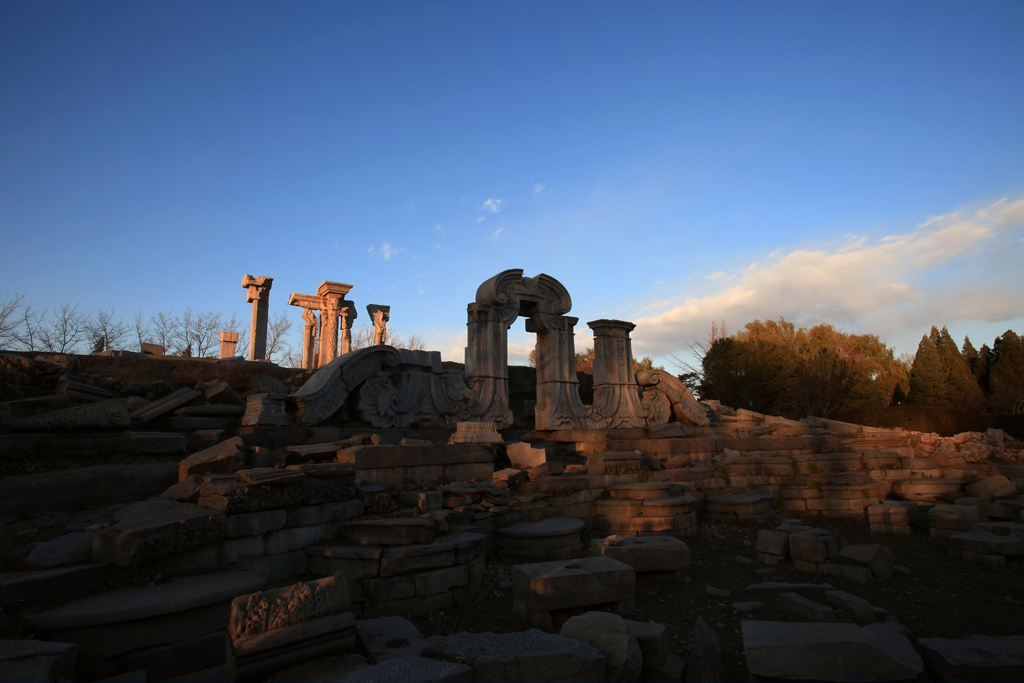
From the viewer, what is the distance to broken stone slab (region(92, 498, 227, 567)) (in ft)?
11.9

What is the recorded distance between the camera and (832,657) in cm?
306

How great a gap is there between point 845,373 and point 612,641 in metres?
21.2

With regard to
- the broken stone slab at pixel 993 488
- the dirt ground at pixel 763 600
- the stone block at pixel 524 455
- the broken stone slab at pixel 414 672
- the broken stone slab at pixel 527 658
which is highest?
the stone block at pixel 524 455

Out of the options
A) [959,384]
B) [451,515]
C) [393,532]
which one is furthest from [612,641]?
[959,384]

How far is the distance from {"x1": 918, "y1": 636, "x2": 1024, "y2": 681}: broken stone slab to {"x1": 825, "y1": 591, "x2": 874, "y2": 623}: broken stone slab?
608mm

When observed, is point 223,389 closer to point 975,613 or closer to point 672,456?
point 672,456

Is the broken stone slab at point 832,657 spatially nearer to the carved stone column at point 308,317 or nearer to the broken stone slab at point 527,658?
the broken stone slab at point 527,658

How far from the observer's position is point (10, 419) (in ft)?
19.0

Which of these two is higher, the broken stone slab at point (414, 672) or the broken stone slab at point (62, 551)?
the broken stone slab at point (62, 551)

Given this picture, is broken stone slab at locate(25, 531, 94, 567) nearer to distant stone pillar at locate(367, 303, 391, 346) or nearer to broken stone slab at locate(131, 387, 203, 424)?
broken stone slab at locate(131, 387, 203, 424)

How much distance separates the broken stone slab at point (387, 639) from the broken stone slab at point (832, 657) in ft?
6.30

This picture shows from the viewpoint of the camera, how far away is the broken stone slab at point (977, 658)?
300 centimetres

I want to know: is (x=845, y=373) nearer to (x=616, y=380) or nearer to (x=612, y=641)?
(x=616, y=380)

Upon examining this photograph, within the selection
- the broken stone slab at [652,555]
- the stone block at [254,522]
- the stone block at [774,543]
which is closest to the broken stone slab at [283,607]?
the stone block at [254,522]
